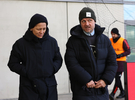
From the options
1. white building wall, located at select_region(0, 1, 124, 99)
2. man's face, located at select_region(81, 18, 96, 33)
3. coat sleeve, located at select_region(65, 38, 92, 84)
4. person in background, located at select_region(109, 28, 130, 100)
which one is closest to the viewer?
coat sleeve, located at select_region(65, 38, 92, 84)

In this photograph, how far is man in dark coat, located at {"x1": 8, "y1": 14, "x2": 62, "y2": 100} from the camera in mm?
2166

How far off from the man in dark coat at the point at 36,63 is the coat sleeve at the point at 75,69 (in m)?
0.22

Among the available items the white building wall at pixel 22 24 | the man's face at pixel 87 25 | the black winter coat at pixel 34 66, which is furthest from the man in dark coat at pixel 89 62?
the white building wall at pixel 22 24

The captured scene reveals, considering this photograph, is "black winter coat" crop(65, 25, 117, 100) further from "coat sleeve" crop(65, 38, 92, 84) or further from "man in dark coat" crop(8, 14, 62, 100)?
"man in dark coat" crop(8, 14, 62, 100)

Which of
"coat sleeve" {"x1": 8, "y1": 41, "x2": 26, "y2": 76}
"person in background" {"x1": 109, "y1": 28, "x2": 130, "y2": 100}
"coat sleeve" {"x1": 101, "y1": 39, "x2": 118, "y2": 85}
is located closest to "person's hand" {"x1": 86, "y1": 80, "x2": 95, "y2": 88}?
"coat sleeve" {"x1": 101, "y1": 39, "x2": 118, "y2": 85}

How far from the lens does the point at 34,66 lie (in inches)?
86.7

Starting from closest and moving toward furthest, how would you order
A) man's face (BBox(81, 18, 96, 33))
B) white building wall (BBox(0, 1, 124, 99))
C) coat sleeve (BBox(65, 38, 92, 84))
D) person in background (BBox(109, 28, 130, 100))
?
1. coat sleeve (BBox(65, 38, 92, 84))
2. man's face (BBox(81, 18, 96, 33))
3. person in background (BBox(109, 28, 130, 100))
4. white building wall (BBox(0, 1, 124, 99))

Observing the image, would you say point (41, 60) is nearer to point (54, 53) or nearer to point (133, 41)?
point (54, 53)

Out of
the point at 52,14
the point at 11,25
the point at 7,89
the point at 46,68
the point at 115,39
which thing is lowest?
the point at 7,89

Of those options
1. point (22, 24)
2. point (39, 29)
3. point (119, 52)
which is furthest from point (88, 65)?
point (22, 24)

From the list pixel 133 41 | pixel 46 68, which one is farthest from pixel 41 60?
pixel 133 41

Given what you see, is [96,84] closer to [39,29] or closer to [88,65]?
[88,65]

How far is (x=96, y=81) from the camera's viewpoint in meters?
2.16

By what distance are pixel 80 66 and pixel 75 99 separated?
0.43 metres
